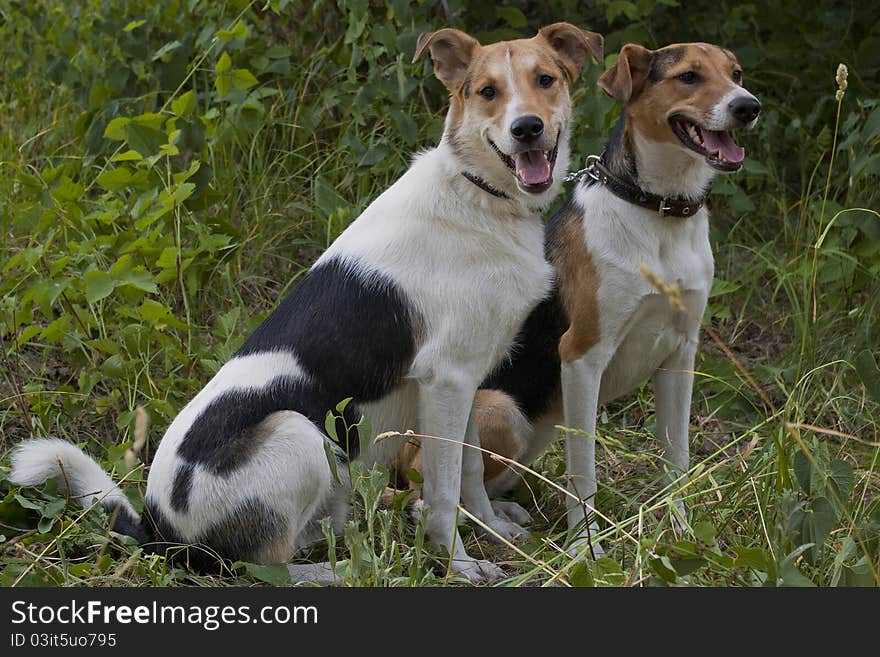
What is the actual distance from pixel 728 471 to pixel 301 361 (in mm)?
1411

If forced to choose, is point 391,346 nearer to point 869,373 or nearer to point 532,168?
point 532,168

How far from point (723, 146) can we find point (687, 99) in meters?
0.19

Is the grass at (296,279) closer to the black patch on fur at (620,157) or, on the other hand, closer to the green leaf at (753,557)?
the green leaf at (753,557)

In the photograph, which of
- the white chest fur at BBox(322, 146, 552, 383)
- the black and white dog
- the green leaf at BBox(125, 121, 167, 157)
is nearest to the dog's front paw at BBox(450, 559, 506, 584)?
the black and white dog

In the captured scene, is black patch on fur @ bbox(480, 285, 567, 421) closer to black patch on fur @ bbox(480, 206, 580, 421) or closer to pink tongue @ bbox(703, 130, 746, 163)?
black patch on fur @ bbox(480, 206, 580, 421)

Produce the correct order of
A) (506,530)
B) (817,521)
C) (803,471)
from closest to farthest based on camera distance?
(817,521) → (803,471) → (506,530)

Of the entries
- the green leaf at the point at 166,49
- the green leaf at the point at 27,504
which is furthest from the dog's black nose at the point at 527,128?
the green leaf at the point at 166,49

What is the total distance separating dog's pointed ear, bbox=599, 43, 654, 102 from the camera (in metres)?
3.62

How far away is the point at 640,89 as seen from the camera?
12.1ft

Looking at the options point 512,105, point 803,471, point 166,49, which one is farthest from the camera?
point 166,49

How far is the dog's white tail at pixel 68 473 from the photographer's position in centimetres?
332

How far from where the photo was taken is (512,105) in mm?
3361

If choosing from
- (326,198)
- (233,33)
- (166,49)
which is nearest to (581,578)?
(326,198)

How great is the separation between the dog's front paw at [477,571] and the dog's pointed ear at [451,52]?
148 centimetres
